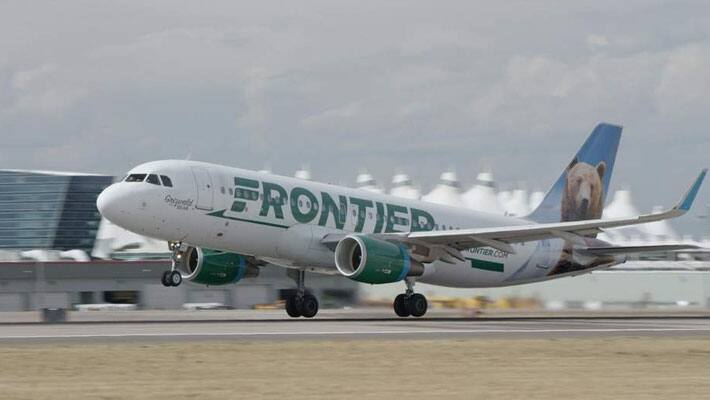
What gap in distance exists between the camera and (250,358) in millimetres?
22000

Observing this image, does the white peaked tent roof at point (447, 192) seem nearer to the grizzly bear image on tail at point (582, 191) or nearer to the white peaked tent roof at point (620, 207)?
the white peaked tent roof at point (620, 207)

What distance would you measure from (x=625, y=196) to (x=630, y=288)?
9265 centimetres

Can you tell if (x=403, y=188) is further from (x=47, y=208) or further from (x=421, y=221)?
(x=421, y=221)

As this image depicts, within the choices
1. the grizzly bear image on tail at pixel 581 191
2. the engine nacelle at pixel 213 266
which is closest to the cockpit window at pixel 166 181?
the engine nacelle at pixel 213 266

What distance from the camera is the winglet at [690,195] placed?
36531 millimetres

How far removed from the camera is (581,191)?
4841 centimetres

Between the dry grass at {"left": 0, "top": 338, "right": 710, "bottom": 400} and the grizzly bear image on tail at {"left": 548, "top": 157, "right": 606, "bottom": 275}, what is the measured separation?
2151cm

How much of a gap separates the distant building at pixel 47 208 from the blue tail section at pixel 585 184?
4159 inches

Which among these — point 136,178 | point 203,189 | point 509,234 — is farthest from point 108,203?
point 509,234

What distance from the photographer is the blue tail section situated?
4791 centimetres

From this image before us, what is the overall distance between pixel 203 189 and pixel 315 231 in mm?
3903

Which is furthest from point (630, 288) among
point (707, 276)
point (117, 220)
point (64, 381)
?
point (64, 381)

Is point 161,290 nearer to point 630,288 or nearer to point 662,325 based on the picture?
point 630,288

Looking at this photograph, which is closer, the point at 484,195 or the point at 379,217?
the point at 379,217
